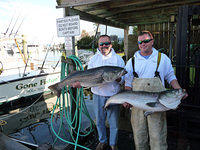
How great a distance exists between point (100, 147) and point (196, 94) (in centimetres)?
240

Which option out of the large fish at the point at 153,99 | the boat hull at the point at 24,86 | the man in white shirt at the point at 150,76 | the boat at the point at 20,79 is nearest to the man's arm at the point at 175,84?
the man in white shirt at the point at 150,76

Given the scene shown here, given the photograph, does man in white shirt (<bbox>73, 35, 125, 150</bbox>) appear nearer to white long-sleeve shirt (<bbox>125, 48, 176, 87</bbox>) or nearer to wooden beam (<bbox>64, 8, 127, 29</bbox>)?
white long-sleeve shirt (<bbox>125, 48, 176, 87</bbox>)

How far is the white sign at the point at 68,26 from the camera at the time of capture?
343 cm

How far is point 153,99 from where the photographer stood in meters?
2.12

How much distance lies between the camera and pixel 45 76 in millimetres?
7945

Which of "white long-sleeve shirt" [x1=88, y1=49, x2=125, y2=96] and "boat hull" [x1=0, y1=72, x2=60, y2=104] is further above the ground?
"white long-sleeve shirt" [x1=88, y1=49, x2=125, y2=96]

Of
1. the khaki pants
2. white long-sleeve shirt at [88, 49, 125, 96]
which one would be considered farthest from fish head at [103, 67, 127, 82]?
the khaki pants

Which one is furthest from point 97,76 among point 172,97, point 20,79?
point 20,79

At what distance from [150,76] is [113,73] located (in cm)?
58

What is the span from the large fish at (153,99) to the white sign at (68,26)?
1.94 m

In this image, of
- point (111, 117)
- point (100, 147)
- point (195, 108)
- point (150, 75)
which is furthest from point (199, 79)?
point (100, 147)

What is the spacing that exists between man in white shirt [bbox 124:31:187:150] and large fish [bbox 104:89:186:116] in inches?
6.0

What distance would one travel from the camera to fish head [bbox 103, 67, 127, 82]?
2439 millimetres

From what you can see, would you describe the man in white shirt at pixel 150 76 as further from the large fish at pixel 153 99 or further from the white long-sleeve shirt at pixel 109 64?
the white long-sleeve shirt at pixel 109 64
